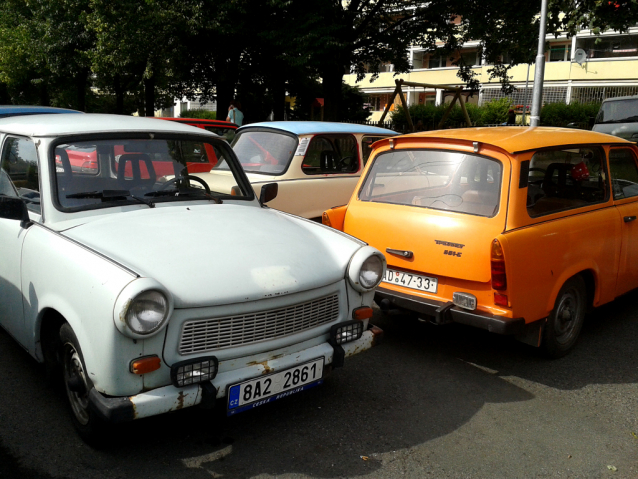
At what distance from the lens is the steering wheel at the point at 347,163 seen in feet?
28.3

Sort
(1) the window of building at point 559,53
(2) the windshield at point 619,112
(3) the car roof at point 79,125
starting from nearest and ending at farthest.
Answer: (3) the car roof at point 79,125 < (2) the windshield at point 619,112 < (1) the window of building at point 559,53

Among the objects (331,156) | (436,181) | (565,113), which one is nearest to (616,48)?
(565,113)

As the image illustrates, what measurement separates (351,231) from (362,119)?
93.9 feet

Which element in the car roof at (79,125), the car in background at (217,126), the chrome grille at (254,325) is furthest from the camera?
the car in background at (217,126)

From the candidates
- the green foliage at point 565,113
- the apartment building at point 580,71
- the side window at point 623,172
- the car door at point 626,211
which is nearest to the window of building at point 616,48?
the apartment building at point 580,71

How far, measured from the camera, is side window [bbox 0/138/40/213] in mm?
3973

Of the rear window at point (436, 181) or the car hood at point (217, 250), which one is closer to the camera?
the car hood at point (217, 250)

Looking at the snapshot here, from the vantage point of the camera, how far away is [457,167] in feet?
15.9

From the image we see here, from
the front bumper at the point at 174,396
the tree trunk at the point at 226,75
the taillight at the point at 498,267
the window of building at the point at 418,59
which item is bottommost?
the front bumper at the point at 174,396

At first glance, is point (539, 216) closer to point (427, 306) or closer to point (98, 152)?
point (427, 306)

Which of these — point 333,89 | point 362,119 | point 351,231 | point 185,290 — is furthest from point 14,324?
point 362,119

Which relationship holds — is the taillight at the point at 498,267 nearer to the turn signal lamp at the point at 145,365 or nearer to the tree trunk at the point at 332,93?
the turn signal lamp at the point at 145,365

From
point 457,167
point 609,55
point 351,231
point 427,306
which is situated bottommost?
point 427,306

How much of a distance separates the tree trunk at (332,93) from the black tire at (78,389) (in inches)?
711
